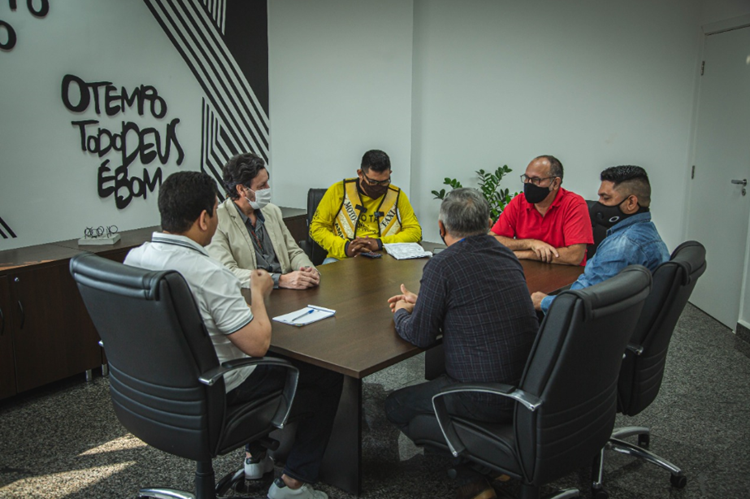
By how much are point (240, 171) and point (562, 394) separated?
201cm

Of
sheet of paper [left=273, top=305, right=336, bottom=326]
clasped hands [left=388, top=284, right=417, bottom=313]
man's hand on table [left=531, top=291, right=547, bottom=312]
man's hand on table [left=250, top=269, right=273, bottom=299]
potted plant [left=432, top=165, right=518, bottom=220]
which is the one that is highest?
potted plant [left=432, top=165, right=518, bottom=220]

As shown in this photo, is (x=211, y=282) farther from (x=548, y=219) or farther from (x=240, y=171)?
(x=548, y=219)

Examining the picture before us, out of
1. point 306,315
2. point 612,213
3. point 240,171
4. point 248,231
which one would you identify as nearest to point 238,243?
point 248,231

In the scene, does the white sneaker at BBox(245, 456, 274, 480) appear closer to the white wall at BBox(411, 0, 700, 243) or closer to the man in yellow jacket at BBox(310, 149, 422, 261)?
the man in yellow jacket at BBox(310, 149, 422, 261)

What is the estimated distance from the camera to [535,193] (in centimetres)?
349

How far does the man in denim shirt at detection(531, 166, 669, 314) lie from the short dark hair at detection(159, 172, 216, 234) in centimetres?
146

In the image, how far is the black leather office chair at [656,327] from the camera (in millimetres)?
2238

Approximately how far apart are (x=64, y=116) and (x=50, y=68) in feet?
1.04

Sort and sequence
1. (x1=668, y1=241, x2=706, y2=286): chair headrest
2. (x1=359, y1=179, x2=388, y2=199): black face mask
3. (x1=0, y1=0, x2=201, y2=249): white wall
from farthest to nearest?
1. (x1=359, y1=179, x2=388, y2=199): black face mask
2. (x1=0, y1=0, x2=201, y2=249): white wall
3. (x1=668, y1=241, x2=706, y2=286): chair headrest

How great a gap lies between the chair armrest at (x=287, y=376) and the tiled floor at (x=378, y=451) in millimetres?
627

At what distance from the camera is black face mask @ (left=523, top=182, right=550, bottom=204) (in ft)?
11.4

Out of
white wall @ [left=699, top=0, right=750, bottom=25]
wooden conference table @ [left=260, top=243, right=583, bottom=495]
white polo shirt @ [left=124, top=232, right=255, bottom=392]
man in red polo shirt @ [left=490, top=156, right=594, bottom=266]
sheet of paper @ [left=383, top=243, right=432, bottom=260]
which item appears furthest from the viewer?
white wall @ [left=699, top=0, right=750, bottom=25]

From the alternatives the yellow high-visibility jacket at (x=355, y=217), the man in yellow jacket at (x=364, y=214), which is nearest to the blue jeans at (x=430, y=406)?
the man in yellow jacket at (x=364, y=214)

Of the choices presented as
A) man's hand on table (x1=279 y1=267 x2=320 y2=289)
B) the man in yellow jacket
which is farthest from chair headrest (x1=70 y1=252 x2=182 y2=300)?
the man in yellow jacket
